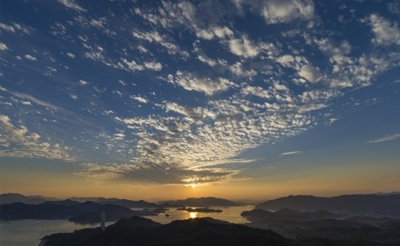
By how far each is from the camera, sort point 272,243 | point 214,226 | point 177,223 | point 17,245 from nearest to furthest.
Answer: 1. point 272,243
2. point 214,226
3. point 177,223
4. point 17,245

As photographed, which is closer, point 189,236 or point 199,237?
point 199,237

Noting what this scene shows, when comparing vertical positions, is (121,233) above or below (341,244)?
above

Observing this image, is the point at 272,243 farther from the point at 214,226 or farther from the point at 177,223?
the point at 177,223

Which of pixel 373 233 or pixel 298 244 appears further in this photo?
pixel 373 233

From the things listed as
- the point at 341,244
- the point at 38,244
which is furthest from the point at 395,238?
the point at 38,244

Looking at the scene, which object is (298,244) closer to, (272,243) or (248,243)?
(272,243)

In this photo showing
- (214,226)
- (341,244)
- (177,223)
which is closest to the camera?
(341,244)

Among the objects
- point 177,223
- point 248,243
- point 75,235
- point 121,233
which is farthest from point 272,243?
point 75,235

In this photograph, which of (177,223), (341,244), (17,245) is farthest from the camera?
(17,245)

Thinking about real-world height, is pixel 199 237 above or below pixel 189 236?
below
